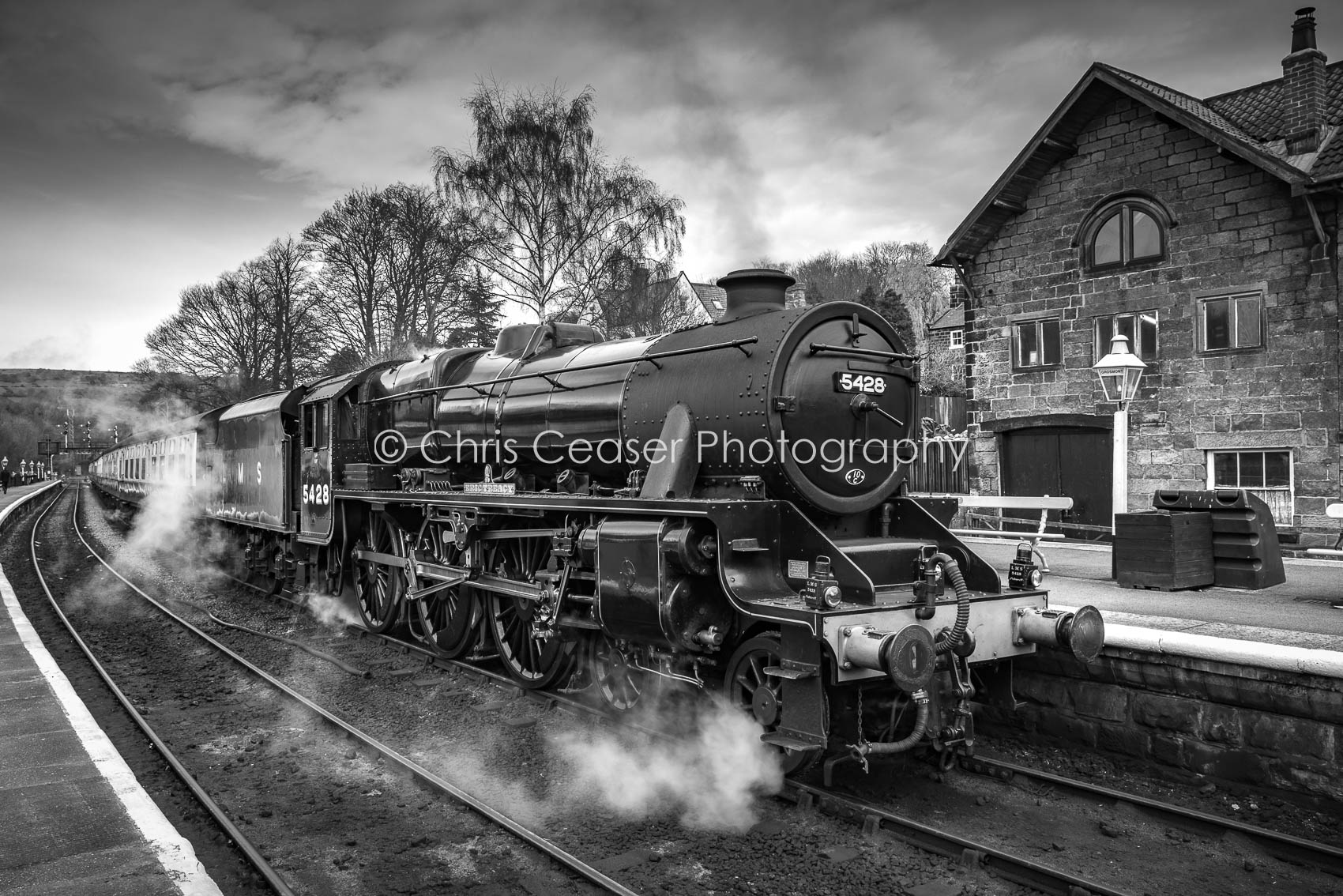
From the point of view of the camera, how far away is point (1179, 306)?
546 inches

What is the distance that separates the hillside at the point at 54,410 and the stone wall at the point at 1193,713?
50112mm

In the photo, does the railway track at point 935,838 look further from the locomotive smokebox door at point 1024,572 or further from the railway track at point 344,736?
the locomotive smokebox door at point 1024,572

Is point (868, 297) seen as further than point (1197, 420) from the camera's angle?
Yes

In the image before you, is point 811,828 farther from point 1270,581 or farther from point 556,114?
point 556,114

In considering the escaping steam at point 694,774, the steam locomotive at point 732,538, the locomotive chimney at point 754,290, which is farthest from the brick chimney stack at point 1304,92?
the escaping steam at point 694,774

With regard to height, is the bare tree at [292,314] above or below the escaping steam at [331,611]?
above

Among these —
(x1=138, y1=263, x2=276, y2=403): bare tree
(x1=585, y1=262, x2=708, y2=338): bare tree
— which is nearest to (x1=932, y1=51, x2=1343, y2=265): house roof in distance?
(x1=585, y1=262, x2=708, y2=338): bare tree

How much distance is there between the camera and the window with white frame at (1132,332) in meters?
14.2

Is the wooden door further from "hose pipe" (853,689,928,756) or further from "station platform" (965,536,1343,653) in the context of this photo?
"hose pipe" (853,689,928,756)

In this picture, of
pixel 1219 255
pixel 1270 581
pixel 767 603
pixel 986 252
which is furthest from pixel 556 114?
pixel 767 603

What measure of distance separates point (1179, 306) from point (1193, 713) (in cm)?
992

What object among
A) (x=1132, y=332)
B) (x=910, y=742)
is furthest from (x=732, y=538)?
(x=1132, y=332)

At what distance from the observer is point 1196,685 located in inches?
227

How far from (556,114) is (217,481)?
40.1 ft
